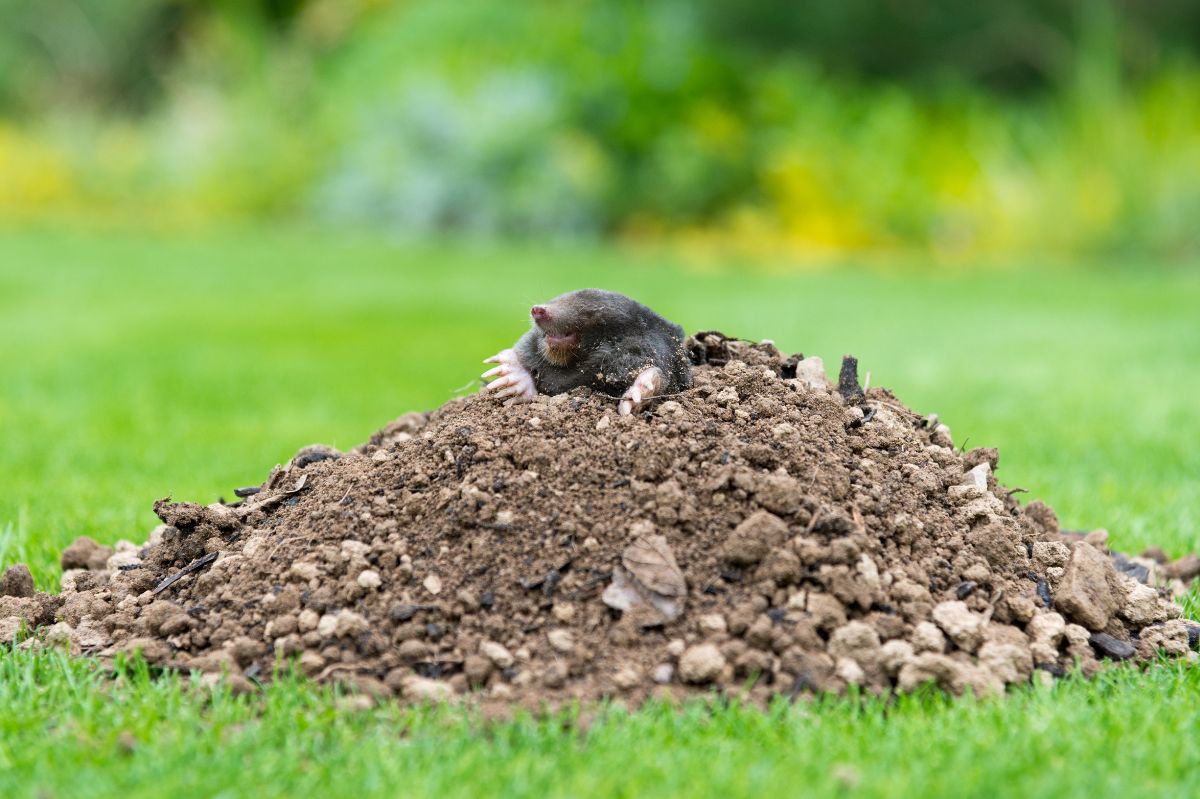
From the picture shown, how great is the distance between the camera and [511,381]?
3574mm

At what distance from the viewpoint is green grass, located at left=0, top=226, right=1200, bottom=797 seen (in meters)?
2.42

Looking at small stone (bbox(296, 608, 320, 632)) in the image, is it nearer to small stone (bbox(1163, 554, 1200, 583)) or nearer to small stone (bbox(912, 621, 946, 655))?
small stone (bbox(912, 621, 946, 655))

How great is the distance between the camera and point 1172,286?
1058 cm

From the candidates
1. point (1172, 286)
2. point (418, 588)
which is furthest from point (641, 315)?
point (1172, 286)

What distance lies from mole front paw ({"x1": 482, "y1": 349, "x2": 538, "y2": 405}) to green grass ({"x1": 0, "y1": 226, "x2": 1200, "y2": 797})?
1112mm

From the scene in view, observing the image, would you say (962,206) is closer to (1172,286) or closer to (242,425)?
(1172,286)

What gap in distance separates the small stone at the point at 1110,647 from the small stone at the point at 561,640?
1.29 metres

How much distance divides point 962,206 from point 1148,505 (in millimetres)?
8900

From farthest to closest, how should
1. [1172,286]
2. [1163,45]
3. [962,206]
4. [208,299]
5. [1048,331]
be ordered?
[1163,45] < [962,206] < [1172,286] < [208,299] < [1048,331]

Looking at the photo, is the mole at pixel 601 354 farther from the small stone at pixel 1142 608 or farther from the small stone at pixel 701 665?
the small stone at pixel 1142 608

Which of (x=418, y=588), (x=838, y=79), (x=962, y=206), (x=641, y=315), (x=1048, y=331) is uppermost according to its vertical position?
(x=838, y=79)

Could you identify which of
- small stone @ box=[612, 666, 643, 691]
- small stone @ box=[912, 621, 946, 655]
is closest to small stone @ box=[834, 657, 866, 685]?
small stone @ box=[912, 621, 946, 655]

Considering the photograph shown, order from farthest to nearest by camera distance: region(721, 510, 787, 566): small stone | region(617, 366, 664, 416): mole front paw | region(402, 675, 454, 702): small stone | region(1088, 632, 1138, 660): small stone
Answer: region(617, 366, 664, 416): mole front paw
region(1088, 632, 1138, 660): small stone
region(721, 510, 787, 566): small stone
region(402, 675, 454, 702): small stone

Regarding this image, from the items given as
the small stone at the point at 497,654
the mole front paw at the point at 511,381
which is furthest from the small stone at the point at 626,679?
the mole front paw at the point at 511,381
